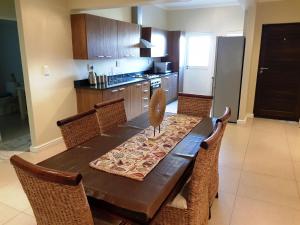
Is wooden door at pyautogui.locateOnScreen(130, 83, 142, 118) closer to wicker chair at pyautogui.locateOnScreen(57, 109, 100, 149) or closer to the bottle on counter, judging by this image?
the bottle on counter

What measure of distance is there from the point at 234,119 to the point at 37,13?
401 centimetres

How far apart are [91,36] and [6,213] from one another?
9.10 ft

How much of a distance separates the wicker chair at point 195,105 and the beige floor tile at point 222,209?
37.4 inches

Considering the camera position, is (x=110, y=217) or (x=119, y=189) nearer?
(x=119, y=189)

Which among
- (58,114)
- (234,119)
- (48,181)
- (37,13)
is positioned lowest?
(234,119)

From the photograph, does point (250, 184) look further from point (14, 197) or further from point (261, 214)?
point (14, 197)

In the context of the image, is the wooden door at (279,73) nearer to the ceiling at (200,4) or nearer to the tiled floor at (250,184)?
the tiled floor at (250,184)

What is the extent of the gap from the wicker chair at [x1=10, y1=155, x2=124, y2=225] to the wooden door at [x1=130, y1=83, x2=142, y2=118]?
3.51m

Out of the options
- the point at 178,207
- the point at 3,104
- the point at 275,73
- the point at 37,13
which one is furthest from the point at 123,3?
the point at 3,104

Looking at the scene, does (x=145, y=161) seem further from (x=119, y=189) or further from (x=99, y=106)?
(x=99, y=106)

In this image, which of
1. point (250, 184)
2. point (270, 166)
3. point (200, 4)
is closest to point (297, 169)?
point (270, 166)

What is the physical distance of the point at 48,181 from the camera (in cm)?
106

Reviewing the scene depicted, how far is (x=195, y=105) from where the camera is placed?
2932 mm

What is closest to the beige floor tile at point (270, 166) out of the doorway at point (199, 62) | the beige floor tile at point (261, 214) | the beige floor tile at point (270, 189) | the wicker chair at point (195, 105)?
the beige floor tile at point (270, 189)
